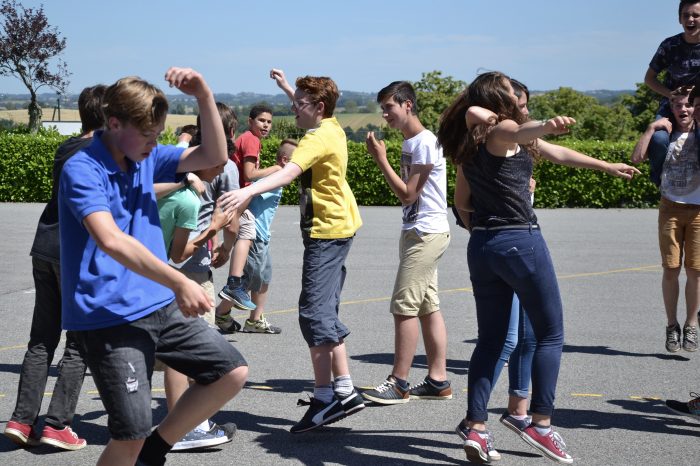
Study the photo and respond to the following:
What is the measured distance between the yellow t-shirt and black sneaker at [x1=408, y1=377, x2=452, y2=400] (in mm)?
1268

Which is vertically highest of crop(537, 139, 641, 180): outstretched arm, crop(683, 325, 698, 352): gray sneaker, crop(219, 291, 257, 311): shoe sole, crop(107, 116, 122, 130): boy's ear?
crop(537, 139, 641, 180): outstretched arm

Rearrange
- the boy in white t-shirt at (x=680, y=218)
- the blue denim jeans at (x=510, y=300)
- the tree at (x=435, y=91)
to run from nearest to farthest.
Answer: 1. the blue denim jeans at (x=510, y=300)
2. the boy in white t-shirt at (x=680, y=218)
3. the tree at (x=435, y=91)

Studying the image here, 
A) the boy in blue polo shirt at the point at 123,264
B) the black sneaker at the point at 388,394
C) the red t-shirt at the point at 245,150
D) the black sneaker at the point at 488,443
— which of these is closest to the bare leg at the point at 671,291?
the black sneaker at the point at 388,394

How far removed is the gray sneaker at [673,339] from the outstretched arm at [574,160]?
2719 mm

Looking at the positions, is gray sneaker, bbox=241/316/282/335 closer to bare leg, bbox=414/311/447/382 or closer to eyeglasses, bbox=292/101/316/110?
bare leg, bbox=414/311/447/382

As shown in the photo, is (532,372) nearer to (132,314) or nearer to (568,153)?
(568,153)

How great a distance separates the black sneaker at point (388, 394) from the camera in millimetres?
6078

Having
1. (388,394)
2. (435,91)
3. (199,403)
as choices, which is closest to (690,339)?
(388,394)

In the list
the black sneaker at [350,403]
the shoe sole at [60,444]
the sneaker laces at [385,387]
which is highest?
the black sneaker at [350,403]

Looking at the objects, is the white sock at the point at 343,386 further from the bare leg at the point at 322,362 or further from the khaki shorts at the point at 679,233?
the khaki shorts at the point at 679,233

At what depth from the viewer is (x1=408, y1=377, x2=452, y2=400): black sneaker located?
6.28m

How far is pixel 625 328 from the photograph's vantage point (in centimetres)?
886

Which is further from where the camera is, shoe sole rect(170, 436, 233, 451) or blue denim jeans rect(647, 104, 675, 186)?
blue denim jeans rect(647, 104, 675, 186)

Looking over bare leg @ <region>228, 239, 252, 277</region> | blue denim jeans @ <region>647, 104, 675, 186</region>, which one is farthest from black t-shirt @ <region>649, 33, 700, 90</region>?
bare leg @ <region>228, 239, 252, 277</region>
